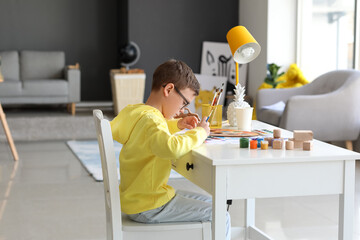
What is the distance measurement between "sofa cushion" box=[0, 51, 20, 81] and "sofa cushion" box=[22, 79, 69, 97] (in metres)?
0.59

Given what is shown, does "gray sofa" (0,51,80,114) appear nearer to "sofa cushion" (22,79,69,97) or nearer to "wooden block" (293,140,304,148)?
"sofa cushion" (22,79,69,97)

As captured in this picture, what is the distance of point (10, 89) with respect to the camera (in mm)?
7789

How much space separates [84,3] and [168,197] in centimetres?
756

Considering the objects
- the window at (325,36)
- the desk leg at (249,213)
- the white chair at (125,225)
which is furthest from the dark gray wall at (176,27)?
the white chair at (125,225)

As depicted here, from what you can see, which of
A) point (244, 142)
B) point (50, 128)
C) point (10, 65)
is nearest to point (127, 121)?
point (244, 142)

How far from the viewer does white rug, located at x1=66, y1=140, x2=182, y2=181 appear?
4.62 metres

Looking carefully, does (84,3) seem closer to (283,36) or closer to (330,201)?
(283,36)

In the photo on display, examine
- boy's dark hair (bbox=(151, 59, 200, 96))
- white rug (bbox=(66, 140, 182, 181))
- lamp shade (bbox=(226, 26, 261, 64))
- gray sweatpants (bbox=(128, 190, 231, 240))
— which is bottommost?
white rug (bbox=(66, 140, 182, 181))

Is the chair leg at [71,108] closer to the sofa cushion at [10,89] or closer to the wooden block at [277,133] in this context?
the sofa cushion at [10,89]

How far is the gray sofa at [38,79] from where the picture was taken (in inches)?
309

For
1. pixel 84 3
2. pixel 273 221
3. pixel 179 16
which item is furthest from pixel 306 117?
pixel 84 3

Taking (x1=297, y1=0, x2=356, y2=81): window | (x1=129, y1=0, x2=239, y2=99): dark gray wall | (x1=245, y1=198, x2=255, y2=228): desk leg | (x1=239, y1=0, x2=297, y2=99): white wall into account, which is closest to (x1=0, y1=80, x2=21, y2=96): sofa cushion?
(x1=129, y1=0, x2=239, y2=99): dark gray wall

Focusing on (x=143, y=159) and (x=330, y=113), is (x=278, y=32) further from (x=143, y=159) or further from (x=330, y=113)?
(x=143, y=159)

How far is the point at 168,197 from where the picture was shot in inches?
78.2
